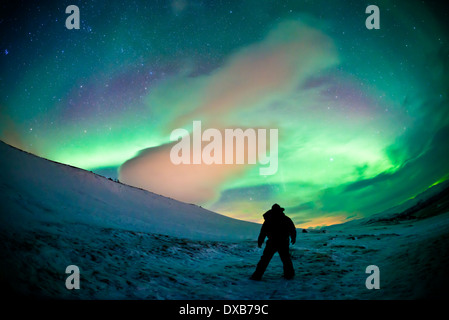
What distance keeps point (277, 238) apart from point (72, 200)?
12.1m

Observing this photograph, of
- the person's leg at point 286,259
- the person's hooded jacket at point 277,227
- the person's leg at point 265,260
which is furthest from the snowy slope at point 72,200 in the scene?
the person's leg at point 286,259

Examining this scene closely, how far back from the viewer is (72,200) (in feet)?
41.2

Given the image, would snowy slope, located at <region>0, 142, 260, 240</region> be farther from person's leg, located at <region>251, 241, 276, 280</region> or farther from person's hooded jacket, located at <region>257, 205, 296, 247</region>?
person's hooded jacket, located at <region>257, 205, 296, 247</region>

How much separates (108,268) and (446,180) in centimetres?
8709

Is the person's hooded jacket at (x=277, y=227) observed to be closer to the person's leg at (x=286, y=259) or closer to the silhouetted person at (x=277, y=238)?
the silhouetted person at (x=277, y=238)

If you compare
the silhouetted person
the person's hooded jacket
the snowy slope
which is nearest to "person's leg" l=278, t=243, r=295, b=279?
the silhouetted person

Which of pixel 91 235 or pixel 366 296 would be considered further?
pixel 91 235

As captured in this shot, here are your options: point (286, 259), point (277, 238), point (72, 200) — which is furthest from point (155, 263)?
point (72, 200)

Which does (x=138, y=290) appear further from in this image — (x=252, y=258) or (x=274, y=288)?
(x=252, y=258)

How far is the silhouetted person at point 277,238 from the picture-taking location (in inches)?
237

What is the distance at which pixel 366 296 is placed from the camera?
4461 millimetres

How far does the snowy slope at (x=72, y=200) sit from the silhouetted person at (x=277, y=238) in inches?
278

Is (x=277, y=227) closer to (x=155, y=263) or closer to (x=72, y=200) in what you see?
(x=155, y=263)
